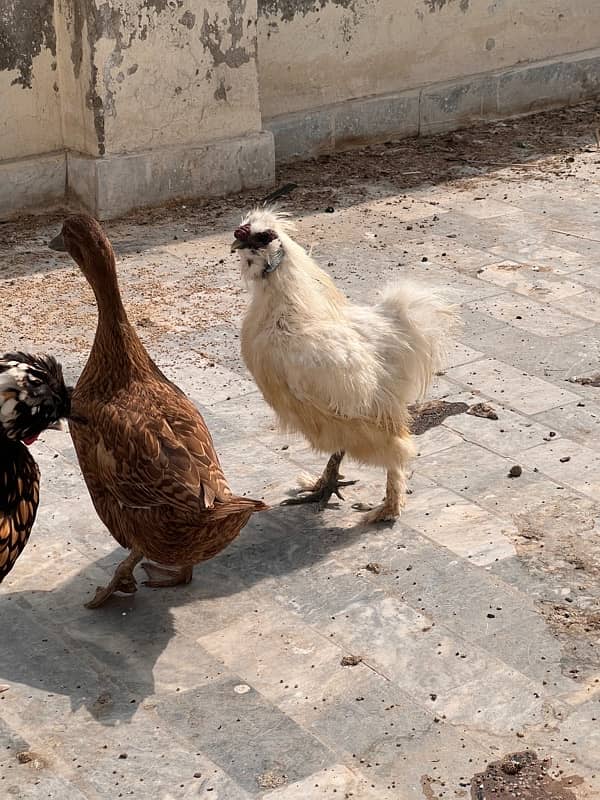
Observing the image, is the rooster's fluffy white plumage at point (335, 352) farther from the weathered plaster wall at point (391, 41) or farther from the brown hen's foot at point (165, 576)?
the weathered plaster wall at point (391, 41)

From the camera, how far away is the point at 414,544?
562cm

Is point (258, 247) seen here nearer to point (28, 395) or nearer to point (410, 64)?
point (28, 395)

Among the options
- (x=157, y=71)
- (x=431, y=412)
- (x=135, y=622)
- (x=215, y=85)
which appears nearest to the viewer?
(x=135, y=622)

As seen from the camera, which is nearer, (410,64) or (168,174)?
(168,174)

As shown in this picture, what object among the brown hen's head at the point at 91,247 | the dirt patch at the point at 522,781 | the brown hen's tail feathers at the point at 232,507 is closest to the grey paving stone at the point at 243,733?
the dirt patch at the point at 522,781

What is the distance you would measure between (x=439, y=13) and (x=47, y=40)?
3.85 metres

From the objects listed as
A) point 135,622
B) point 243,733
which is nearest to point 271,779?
point 243,733

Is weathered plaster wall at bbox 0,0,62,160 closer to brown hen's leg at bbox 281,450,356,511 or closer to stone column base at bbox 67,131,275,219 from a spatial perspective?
stone column base at bbox 67,131,275,219

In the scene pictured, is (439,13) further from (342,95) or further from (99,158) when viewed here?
(99,158)

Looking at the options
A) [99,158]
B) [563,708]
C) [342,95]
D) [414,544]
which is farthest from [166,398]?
[342,95]

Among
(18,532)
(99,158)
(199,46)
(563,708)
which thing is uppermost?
(199,46)

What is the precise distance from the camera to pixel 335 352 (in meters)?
5.43

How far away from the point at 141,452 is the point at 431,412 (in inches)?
A: 94.2

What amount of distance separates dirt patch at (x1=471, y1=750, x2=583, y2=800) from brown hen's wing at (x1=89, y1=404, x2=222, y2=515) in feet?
4.57
